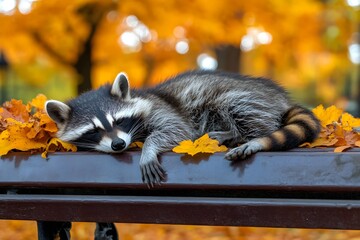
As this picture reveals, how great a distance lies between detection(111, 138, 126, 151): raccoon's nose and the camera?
9.97ft

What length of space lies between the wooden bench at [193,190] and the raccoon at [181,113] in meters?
0.27

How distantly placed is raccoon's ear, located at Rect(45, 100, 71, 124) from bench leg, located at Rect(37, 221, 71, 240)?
61 centimetres

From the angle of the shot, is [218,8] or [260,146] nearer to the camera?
[260,146]

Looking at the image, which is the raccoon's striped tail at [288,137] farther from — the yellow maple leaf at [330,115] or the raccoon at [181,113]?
the yellow maple leaf at [330,115]

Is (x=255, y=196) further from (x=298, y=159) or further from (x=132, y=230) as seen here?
(x=132, y=230)

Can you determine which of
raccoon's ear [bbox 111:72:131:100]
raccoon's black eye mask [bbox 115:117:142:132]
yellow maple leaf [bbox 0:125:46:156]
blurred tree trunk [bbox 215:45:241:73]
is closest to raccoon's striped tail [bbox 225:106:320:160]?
raccoon's black eye mask [bbox 115:117:142:132]

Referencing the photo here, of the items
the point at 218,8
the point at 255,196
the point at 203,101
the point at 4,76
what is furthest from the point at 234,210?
the point at 4,76

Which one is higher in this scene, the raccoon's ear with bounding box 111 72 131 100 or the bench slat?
the raccoon's ear with bounding box 111 72 131 100

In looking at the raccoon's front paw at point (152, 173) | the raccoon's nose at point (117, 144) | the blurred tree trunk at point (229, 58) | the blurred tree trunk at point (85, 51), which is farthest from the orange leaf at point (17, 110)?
the blurred tree trunk at point (229, 58)

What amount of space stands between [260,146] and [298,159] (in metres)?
0.26

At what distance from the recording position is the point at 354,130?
121 inches

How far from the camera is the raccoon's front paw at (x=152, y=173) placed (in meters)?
2.74

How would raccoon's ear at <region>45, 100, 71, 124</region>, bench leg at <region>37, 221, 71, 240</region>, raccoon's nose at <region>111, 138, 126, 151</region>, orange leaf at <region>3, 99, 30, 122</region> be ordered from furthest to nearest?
orange leaf at <region>3, 99, 30, 122</region>, raccoon's ear at <region>45, 100, 71, 124</region>, bench leg at <region>37, 221, 71, 240</region>, raccoon's nose at <region>111, 138, 126, 151</region>

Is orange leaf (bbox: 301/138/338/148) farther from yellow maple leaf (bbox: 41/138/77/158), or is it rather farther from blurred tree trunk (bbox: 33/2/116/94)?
blurred tree trunk (bbox: 33/2/116/94)
